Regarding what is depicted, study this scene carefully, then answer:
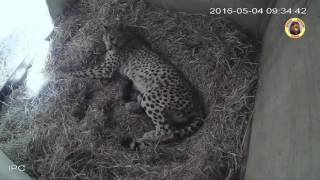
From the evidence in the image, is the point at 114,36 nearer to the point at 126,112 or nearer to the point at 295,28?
the point at 126,112

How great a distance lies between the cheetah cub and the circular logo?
1.04 m

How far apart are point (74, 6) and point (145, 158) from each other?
222 cm

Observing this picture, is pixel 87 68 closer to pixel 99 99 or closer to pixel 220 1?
pixel 99 99

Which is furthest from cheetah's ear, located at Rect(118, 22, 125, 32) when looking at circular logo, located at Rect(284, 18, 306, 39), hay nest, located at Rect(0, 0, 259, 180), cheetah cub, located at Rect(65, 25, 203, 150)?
circular logo, located at Rect(284, 18, 306, 39)

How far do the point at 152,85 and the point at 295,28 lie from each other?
4.57ft

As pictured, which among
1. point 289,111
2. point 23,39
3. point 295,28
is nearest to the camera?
point 289,111

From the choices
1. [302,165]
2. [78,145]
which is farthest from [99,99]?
[302,165]

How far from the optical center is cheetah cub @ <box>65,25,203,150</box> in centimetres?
279

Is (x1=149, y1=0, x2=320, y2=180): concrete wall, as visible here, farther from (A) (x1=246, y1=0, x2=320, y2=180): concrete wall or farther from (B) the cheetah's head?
(B) the cheetah's head

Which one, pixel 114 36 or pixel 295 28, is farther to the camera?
pixel 114 36

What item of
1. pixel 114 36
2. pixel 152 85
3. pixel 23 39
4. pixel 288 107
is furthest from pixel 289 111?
pixel 23 39

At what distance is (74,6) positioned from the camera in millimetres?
3941

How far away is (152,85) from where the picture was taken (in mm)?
2996

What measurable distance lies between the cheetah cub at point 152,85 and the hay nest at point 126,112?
98 mm
